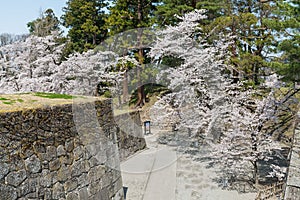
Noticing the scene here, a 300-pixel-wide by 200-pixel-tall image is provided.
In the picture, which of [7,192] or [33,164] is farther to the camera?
[33,164]

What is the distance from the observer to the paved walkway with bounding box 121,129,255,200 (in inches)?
218

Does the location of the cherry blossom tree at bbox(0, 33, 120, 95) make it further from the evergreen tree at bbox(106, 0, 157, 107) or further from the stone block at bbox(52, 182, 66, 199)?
the stone block at bbox(52, 182, 66, 199)

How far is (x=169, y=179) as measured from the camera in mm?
6418

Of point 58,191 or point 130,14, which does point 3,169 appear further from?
point 130,14

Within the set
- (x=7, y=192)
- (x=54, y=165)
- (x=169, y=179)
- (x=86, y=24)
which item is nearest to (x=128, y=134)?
(x=169, y=179)

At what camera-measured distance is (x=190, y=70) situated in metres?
7.81

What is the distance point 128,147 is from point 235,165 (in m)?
3.58

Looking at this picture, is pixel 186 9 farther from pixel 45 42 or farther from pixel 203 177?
pixel 203 177

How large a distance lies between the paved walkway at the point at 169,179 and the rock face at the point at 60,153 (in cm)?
99

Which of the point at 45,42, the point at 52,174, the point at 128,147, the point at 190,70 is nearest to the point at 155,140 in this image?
the point at 128,147

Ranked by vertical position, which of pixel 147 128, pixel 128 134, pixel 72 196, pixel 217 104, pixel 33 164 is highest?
pixel 217 104

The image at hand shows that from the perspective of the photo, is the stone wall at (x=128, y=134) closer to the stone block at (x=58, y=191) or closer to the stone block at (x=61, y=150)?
the stone block at (x=61, y=150)

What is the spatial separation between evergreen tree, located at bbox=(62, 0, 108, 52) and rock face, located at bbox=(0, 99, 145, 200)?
1188cm

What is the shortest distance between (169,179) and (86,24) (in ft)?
40.7
